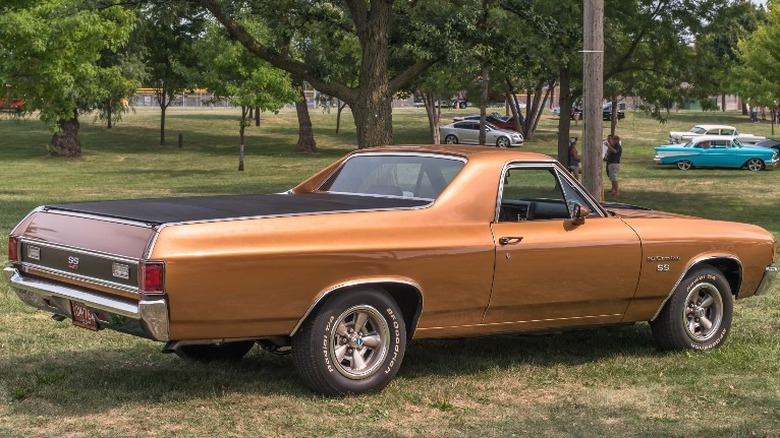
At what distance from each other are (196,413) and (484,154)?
2.78 meters

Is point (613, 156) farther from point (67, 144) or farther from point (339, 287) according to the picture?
point (67, 144)

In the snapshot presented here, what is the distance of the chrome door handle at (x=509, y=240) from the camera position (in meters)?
7.94

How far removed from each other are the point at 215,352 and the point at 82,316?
1462 millimetres

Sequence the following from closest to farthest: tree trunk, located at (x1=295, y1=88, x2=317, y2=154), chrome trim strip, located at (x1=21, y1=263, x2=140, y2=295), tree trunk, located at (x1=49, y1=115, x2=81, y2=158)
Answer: chrome trim strip, located at (x1=21, y1=263, x2=140, y2=295) → tree trunk, located at (x1=49, y1=115, x2=81, y2=158) → tree trunk, located at (x1=295, y1=88, x2=317, y2=154)

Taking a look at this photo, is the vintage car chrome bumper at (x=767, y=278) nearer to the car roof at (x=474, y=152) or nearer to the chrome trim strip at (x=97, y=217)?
the car roof at (x=474, y=152)

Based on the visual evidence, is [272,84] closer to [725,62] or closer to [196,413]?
[725,62]

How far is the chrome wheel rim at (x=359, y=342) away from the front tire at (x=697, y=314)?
2566 millimetres

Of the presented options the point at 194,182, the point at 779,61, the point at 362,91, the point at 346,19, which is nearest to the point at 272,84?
the point at 194,182

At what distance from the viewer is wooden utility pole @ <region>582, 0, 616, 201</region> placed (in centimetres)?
1495

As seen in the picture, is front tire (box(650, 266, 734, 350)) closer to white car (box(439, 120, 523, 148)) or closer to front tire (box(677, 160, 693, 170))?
front tire (box(677, 160, 693, 170))

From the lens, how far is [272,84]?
152 ft

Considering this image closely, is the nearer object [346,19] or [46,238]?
[46,238]

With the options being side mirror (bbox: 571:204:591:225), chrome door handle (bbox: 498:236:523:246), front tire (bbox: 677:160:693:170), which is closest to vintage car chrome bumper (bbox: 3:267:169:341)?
chrome door handle (bbox: 498:236:523:246)

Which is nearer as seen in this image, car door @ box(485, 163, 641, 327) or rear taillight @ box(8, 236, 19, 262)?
rear taillight @ box(8, 236, 19, 262)
